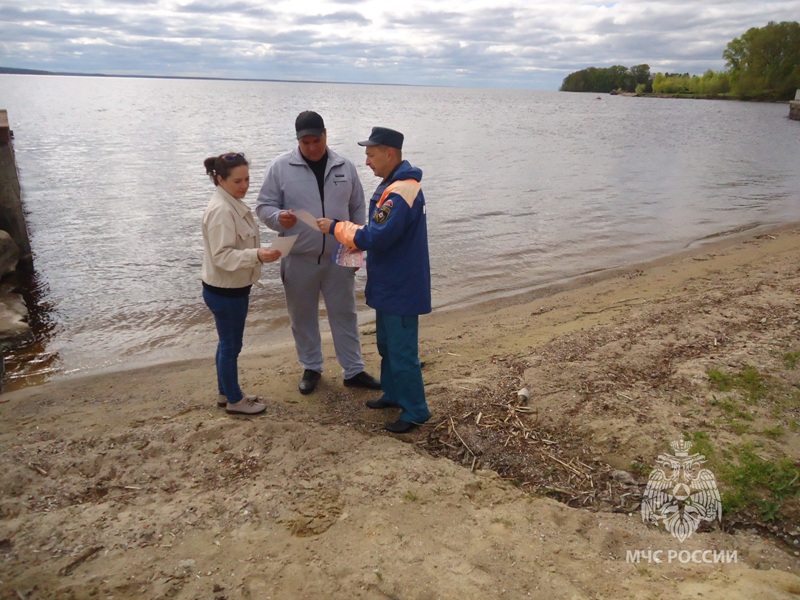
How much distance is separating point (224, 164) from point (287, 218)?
601 mm

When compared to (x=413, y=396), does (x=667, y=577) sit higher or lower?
lower

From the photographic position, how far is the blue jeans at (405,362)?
4191 millimetres

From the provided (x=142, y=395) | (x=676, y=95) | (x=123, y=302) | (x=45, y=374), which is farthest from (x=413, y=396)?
(x=676, y=95)

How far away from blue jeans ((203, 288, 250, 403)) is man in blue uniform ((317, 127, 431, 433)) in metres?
0.89

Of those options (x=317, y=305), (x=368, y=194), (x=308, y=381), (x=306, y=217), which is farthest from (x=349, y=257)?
(x=368, y=194)

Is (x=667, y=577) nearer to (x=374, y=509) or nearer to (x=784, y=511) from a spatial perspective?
(x=784, y=511)

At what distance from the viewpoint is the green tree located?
83.6 m

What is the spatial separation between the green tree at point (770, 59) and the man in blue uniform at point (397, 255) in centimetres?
10163

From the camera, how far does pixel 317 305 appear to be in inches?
198

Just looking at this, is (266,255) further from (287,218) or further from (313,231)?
(313,231)

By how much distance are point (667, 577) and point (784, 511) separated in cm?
99

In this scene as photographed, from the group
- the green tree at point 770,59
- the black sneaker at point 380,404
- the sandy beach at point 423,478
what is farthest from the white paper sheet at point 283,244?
the green tree at point 770,59

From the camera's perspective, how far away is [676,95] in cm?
11769

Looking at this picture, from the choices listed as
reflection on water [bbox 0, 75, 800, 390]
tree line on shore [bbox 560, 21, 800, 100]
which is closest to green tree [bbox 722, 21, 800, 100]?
tree line on shore [bbox 560, 21, 800, 100]
